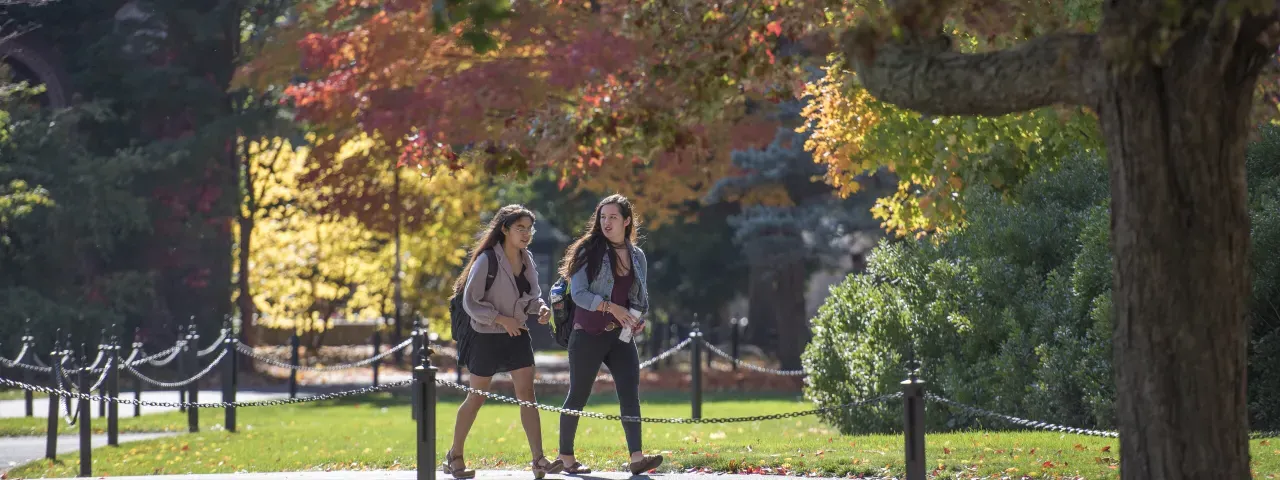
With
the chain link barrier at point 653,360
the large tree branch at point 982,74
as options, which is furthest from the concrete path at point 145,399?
the large tree branch at point 982,74

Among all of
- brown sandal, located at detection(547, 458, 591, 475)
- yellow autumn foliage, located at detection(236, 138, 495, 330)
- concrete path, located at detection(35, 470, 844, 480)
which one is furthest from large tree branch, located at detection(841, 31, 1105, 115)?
yellow autumn foliage, located at detection(236, 138, 495, 330)

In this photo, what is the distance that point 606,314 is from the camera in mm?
9797

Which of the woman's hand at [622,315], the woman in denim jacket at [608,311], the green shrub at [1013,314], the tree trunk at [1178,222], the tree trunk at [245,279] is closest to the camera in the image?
the tree trunk at [1178,222]

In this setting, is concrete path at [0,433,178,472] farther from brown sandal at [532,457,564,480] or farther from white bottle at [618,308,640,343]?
white bottle at [618,308,640,343]

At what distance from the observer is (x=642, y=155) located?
9.52 m

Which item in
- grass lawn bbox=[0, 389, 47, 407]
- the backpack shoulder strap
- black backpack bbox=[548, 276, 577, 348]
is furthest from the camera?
grass lawn bbox=[0, 389, 47, 407]

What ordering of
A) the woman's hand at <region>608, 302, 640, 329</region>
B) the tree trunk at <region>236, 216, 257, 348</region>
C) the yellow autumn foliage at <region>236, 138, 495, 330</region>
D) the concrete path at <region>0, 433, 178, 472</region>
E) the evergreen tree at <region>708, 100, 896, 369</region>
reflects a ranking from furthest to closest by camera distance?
the yellow autumn foliage at <region>236, 138, 495, 330</region> < the tree trunk at <region>236, 216, 257, 348</region> < the evergreen tree at <region>708, 100, 896, 369</region> < the concrete path at <region>0, 433, 178, 472</region> < the woman's hand at <region>608, 302, 640, 329</region>

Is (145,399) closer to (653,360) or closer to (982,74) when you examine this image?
(653,360)

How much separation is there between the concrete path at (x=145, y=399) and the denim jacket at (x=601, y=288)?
1064cm

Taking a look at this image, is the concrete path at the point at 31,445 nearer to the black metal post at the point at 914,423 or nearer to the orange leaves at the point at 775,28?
the orange leaves at the point at 775,28

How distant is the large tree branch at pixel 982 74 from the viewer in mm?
6660

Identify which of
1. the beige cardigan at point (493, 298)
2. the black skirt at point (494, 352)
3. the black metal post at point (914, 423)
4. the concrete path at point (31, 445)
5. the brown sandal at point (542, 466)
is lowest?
the concrete path at point (31, 445)

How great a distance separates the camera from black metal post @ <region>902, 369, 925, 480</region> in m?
8.05

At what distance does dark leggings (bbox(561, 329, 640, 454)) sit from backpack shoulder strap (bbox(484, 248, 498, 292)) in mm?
602
